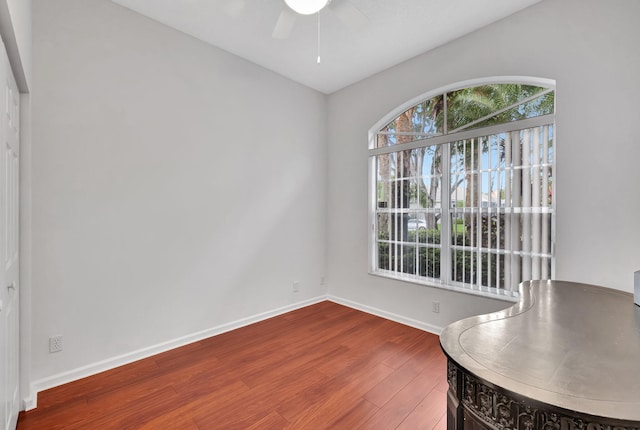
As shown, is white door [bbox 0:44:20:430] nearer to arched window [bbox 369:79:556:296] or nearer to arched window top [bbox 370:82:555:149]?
arched window [bbox 369:79:556:296]

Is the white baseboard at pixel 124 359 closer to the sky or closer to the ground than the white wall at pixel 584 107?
closer to the ground

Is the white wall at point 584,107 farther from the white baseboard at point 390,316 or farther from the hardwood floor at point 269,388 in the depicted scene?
the hardwood floor at point 269,388

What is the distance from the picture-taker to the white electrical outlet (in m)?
2.18

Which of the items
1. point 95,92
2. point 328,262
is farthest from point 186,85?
point 328,262

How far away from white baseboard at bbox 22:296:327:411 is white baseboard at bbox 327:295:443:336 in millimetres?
985

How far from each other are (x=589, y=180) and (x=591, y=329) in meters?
1.58

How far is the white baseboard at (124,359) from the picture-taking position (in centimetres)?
211

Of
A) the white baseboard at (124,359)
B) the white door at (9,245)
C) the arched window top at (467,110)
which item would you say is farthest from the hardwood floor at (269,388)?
the arched window top at (467,110)

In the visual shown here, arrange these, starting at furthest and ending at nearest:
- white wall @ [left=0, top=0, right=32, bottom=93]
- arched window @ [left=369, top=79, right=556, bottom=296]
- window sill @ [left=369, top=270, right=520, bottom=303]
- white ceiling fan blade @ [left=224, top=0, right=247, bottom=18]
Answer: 1. window sill @ [left=369, top=270, right=520, bottom=303]
2. arched window @ [left=369, top=79, right=556, bottom=296]
3. white ceiling fan blade @ [left=224, top=0, right=247, bottom=18]
4. white wall @ [left=0, top=0, right=32, bottom=93]

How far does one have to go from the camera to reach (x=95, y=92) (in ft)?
7.79

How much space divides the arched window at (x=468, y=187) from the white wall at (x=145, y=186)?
1.35 m

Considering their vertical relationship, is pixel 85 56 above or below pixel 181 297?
above

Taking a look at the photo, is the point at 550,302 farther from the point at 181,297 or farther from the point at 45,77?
the point at 45,77

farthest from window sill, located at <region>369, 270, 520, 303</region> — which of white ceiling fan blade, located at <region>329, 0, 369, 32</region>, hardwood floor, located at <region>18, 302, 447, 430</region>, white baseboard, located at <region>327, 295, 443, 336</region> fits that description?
white ceiling fan blade, located at <region>329, 0, 369, 32</region>
